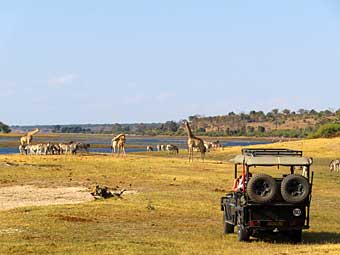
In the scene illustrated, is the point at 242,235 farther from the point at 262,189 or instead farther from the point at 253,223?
the point at 262,189

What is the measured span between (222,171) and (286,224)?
30.4 m

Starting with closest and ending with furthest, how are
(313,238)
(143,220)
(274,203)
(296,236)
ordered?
(274,203)
(296,236)
(313,238)
(143,220)

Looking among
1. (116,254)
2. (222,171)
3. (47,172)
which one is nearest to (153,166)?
(222,171)

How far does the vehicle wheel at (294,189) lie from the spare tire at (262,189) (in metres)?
0.25

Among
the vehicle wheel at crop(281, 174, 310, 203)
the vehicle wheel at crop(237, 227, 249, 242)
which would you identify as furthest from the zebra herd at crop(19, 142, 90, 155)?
the vehicle wheel at crop(281, 174, 310, 203)

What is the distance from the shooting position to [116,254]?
55.2 ft

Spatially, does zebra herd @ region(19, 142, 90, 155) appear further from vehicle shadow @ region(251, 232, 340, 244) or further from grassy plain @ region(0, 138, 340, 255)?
vehicle shadow @ region(251, 232, 340, 244)

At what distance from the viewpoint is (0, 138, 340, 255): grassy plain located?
1802cm

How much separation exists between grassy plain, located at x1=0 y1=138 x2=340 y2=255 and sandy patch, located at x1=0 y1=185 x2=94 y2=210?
5.92ft

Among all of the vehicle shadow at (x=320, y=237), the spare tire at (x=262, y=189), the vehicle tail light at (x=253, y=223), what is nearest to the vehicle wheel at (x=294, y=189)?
the spare tire at (x=262, y=189)

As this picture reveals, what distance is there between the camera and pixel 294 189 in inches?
740

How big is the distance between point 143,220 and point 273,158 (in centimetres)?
597

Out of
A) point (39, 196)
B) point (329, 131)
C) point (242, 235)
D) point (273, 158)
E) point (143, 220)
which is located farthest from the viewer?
point (329, 131)

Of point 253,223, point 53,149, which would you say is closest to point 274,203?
point 253,223
